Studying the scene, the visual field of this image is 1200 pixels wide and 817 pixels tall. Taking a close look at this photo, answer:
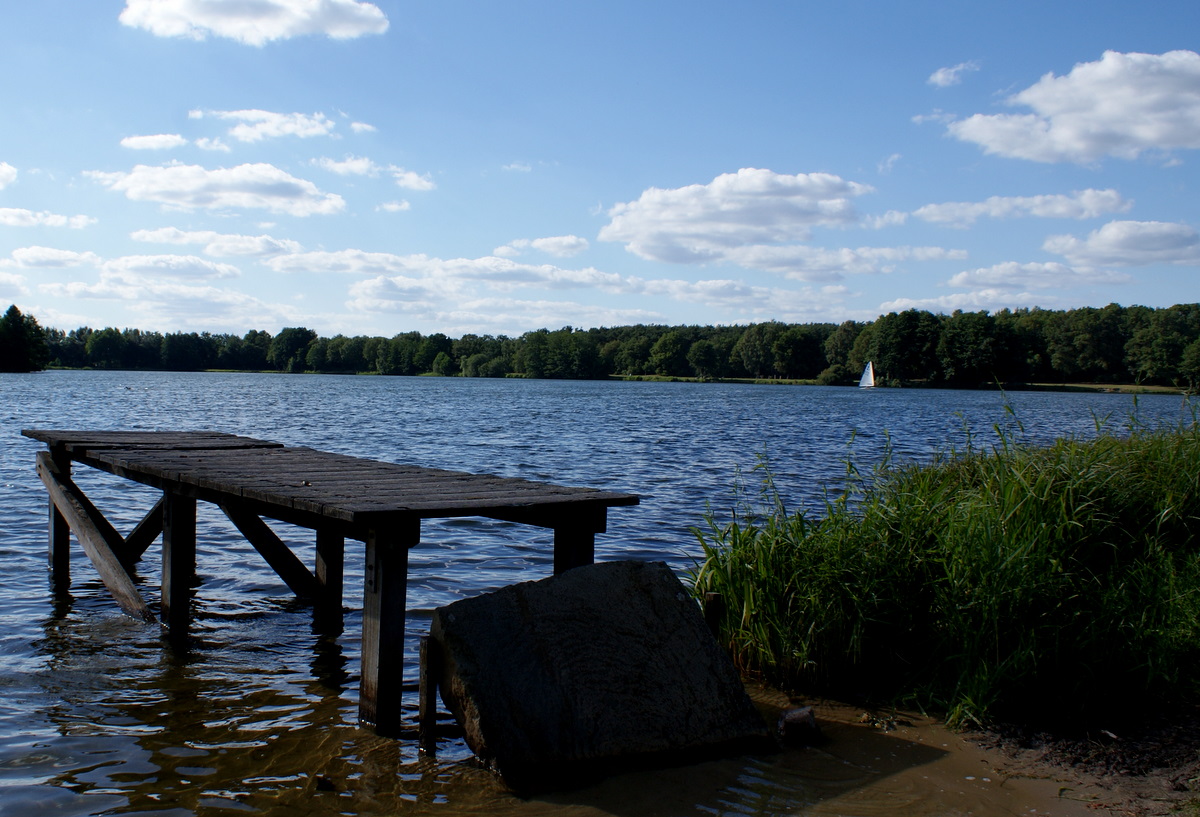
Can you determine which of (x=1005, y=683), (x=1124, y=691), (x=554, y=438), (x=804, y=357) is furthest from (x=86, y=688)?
(x=804, y=357)

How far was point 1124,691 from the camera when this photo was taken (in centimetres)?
546

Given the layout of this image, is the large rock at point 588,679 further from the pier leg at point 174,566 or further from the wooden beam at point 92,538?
the wooden beam at point 92,538

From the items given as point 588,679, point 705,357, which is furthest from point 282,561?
point 705,357

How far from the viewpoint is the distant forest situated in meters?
108

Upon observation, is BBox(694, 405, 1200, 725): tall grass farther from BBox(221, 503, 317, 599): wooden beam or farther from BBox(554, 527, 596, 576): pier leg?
BBox(221, 503, 317, 599): wooden beam

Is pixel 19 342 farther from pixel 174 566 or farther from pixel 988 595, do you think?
pixel 988 595

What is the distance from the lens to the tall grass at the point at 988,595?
18.0 ft

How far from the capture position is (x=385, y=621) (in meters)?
5.04

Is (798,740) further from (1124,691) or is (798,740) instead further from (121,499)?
(121,499)

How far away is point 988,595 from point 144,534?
8.06 metres

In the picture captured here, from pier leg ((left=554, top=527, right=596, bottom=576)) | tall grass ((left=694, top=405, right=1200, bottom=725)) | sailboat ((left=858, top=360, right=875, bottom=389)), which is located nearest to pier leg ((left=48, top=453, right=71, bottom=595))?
pier leg ((left=554, top=527, right=596, bottom=576))

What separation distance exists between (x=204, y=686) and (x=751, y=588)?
12.7ft

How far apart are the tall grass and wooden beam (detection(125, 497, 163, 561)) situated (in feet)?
19.3

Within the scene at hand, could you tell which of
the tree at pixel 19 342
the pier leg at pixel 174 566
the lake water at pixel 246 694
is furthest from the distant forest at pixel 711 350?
the pier leg at pixel 174 566
